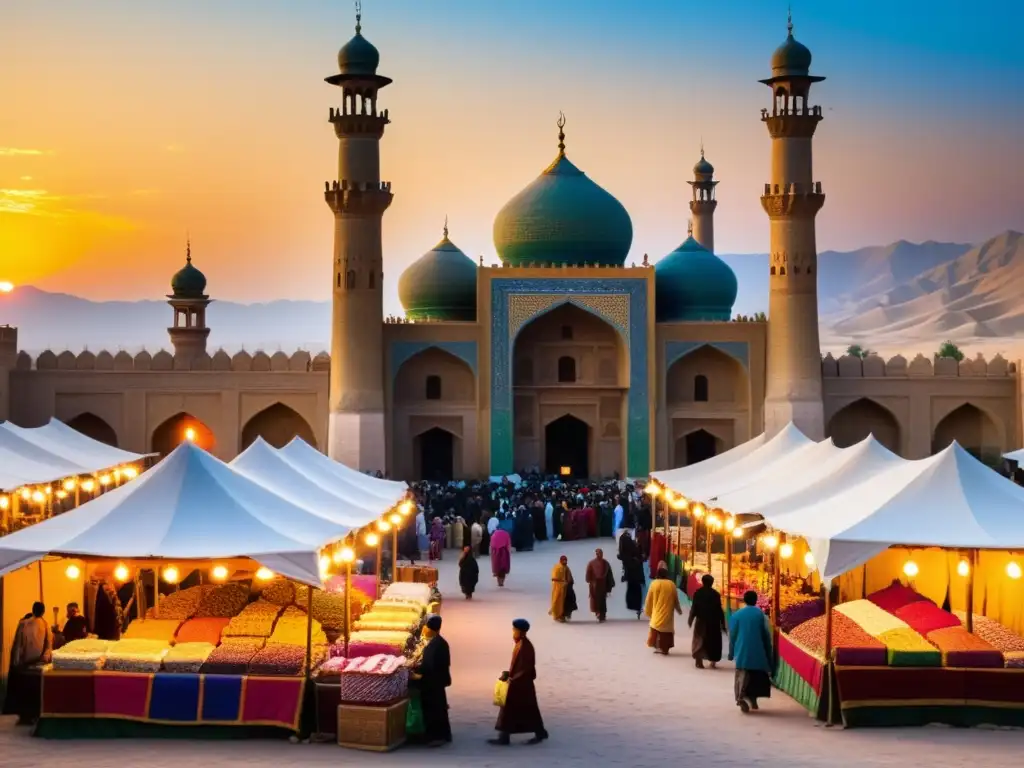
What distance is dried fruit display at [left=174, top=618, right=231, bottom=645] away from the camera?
434 inches

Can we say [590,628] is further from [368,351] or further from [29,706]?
[368,351]

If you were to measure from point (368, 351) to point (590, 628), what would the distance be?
692 inches

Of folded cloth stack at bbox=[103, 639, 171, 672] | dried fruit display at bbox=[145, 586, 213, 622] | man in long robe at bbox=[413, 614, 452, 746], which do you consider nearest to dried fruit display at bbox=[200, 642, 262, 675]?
folded cloth stack at bbox=[103, 639, 171, 672]

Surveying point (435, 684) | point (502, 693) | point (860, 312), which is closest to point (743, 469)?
point (502, 693)

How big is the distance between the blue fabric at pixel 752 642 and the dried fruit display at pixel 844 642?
0.30 meters

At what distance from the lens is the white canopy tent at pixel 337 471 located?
16.3m

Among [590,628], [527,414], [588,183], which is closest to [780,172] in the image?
[588,183]

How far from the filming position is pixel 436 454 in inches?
1368

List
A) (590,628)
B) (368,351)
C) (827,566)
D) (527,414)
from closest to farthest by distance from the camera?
(827,566) < (590,628) < (368,351) < (527,414)

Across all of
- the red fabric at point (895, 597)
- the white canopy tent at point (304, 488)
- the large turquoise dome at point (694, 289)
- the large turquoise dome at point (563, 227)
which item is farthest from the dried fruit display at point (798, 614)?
the large turquoise dome at point (694, 289)

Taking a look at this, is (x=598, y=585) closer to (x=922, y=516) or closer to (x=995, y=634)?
(x=922, y=516)

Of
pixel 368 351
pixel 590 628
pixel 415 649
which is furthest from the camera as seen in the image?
pixel 368 351

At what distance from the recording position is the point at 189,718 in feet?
33.4

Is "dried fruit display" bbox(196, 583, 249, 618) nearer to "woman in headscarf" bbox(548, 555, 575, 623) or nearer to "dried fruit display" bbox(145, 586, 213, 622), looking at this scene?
"dried fruit display" bbox(145, 586, 213, 622)
